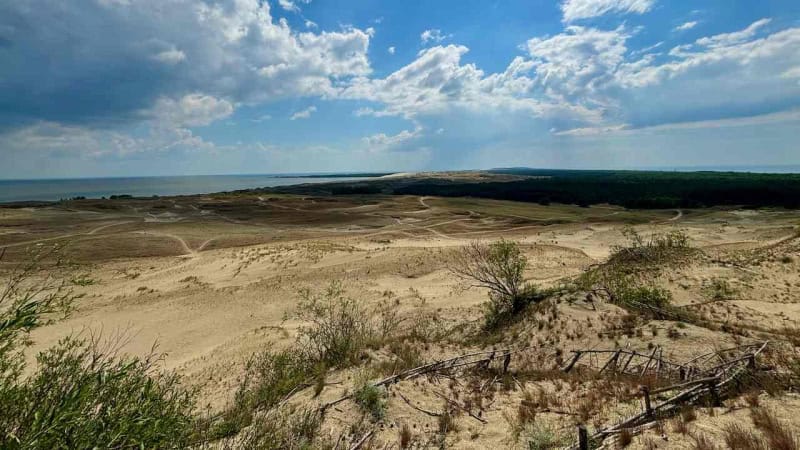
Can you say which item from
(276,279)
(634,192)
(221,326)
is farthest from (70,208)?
(634,192)

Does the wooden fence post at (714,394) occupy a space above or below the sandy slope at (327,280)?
above

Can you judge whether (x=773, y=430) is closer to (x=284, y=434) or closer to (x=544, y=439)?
(x=544, y=439)

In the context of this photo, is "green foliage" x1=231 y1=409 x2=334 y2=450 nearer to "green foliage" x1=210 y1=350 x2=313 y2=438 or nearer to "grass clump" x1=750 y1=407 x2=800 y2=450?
"green foliage" x1=210 y1=350 x2=313 y2=438

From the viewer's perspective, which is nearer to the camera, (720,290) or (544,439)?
(544,439)

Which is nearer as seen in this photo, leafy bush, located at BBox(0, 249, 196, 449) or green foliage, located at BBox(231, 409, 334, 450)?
leafy bush, located at BBox(0, 249, 196, 449)

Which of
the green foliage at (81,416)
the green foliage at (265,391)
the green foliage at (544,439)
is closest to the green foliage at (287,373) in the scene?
the green foliage at (265,391)

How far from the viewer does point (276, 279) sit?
30047mm

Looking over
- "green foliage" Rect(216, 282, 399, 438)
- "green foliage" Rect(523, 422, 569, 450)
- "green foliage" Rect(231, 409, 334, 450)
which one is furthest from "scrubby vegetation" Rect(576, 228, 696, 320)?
"green foliage" Rect(231, 409, 334, 450)

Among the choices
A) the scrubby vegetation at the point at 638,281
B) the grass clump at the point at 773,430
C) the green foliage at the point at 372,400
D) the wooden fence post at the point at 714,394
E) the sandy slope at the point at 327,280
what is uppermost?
the grass clump at the point at 773,430

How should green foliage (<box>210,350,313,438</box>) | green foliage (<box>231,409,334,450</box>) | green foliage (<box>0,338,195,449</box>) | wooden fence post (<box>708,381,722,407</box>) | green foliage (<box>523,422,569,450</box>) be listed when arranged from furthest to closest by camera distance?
green foliage (<box>210,350,313,438</box>) < wooden fence post (<box>708,381,722,407</box>) < green foliage (<box>523,422,569,450</box>) < green foliage (<box>231,409,334,450</box>) < green foliage (<box>0,338,195,449</box>)

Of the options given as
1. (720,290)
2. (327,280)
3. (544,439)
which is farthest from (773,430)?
(327,280)

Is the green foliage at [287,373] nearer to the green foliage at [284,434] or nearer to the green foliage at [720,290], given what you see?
the green foliage at [284,434]

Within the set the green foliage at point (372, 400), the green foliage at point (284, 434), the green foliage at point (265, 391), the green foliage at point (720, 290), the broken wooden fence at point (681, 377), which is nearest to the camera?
the green foliage at point (284, 434)

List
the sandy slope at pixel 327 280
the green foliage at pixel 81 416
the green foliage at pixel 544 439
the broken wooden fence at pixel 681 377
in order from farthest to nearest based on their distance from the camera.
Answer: the sandy slope at pixel 327 280, the broken wooden fence at pixel 681 377, the green foliage at pixel 544 439, the green foliage at pixel 81 416
